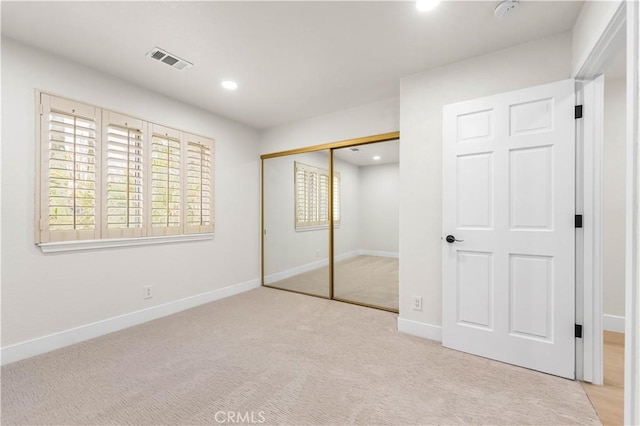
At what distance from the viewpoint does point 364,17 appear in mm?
1919

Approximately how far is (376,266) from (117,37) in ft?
11.6

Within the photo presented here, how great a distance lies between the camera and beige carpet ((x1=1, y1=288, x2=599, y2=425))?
1.60 metres

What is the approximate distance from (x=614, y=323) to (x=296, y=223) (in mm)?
3771

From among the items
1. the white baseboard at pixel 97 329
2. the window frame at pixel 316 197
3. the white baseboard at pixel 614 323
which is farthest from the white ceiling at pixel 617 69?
the white baseboard at pixel 97 329

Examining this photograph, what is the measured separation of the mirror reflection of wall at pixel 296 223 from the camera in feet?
13.3

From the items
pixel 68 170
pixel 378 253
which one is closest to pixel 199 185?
pixel 68 170

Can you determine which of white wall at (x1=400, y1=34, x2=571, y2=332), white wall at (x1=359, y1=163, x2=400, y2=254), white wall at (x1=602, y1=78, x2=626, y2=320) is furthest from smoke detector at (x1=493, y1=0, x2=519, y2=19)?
white wall at (x1=602, y1=78, x2=626, y2=320)

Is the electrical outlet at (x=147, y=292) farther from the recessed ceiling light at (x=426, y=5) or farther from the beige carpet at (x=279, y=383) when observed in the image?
the recessed ceiling light at (x=426, y=5)

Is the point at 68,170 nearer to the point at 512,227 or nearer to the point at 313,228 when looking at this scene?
the point at 313,228

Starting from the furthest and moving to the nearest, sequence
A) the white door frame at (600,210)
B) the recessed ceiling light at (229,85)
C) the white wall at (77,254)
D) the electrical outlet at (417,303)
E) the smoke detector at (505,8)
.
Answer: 1. the recessed ceiling light at (229,85)
2. the electrical outlet at (417,303)
3. the white wall at (77,254)
4. the smoke detector at (505,8)
5. the white door frame at (600,210)

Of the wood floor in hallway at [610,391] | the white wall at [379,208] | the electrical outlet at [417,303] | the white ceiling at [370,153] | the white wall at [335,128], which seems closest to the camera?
the wood floor in hallway at [610,391]

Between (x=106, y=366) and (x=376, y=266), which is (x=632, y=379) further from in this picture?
(x=106, y=366)

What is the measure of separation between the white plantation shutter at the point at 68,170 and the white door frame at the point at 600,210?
365 cm

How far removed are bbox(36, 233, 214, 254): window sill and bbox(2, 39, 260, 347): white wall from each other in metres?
0.05
